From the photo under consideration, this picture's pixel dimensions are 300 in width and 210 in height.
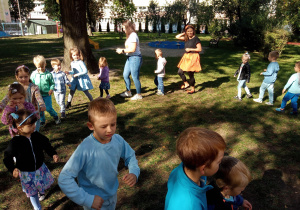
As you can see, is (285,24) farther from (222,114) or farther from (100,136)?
(100,136)

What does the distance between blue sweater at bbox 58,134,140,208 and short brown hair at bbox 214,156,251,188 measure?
82 centimetres

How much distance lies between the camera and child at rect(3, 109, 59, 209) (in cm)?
254

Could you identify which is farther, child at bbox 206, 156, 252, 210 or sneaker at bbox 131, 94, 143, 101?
sneaker at bbox 131, 94, 143, 101

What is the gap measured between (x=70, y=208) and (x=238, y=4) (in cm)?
2669

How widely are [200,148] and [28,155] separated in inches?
82.8

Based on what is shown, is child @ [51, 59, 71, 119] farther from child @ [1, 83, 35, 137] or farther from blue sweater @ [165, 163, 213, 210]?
blue sweater @ [165, 163, 213, 210]

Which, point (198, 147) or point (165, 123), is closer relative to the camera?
point (198, 147)

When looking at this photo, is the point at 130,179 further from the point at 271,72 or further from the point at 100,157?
the point at 271,72

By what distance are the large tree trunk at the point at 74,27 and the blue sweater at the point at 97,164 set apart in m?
7.91

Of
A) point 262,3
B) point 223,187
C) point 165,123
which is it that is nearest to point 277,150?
point 165,123

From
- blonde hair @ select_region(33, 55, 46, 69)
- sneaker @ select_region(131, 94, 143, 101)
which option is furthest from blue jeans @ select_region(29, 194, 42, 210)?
sneaker @ select_region(131, 94, 143, 101)

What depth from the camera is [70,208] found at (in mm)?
2922

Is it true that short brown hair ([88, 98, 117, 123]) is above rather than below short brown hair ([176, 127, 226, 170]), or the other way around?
above

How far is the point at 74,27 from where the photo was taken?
8938mm
